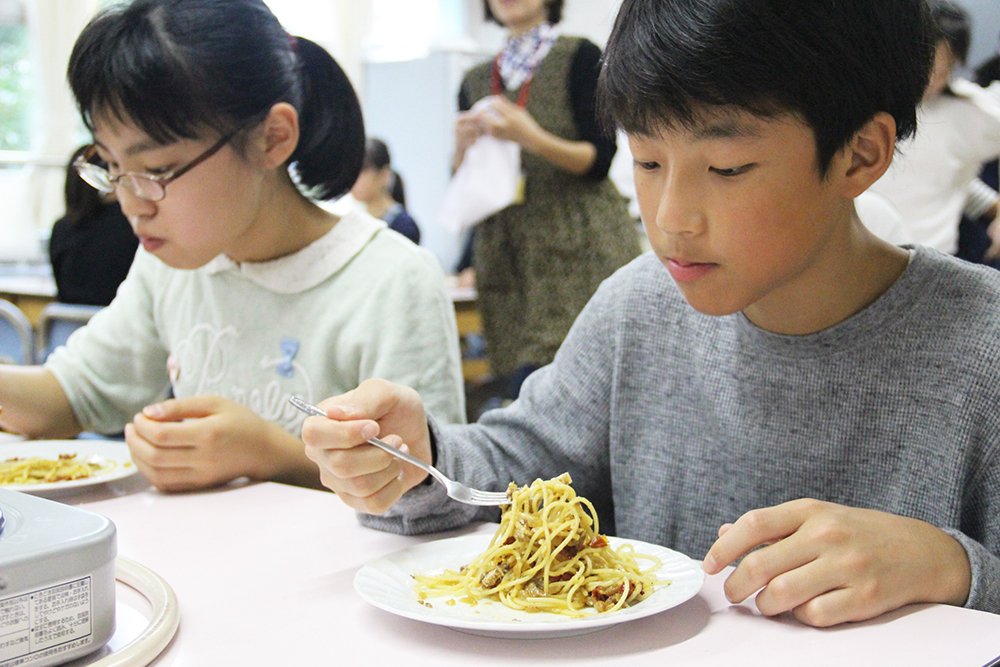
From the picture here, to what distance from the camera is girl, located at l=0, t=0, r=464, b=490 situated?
133cm

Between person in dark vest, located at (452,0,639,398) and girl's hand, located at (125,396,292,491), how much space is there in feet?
5.24

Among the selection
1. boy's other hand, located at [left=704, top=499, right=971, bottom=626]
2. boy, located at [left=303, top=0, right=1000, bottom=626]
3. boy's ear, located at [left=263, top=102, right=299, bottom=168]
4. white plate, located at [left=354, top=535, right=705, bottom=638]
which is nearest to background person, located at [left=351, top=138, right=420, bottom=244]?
boy's ear, located at [left=263, top=102, right=299, bottom=168]

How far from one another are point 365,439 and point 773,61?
528 millimetres

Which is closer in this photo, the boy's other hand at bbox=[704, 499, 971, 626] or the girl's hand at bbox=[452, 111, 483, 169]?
the boy's other hand at bbox=[704, 499, 971, 626]

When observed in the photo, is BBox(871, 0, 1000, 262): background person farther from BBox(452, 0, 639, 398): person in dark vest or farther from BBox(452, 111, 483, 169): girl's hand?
BBox(452, 111, 483, 169): girl's hand

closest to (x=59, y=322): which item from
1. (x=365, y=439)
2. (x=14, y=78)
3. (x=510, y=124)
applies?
(x=510, y=124)

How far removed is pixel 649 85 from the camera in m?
0.93

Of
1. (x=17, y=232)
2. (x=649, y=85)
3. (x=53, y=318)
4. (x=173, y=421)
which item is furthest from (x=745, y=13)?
(x=17, y=232)

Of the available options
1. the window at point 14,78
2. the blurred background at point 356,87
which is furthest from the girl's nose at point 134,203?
the window at point 14,78

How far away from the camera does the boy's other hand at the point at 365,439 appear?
907mm

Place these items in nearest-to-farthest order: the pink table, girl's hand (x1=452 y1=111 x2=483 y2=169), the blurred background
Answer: the pink table, girl's hand (x1=452 y1=111 x2=483 y2=169), the blurred background

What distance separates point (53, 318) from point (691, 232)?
217 cm

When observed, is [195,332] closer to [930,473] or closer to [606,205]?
[930,473]

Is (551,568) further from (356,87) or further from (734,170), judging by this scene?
(356,87)
